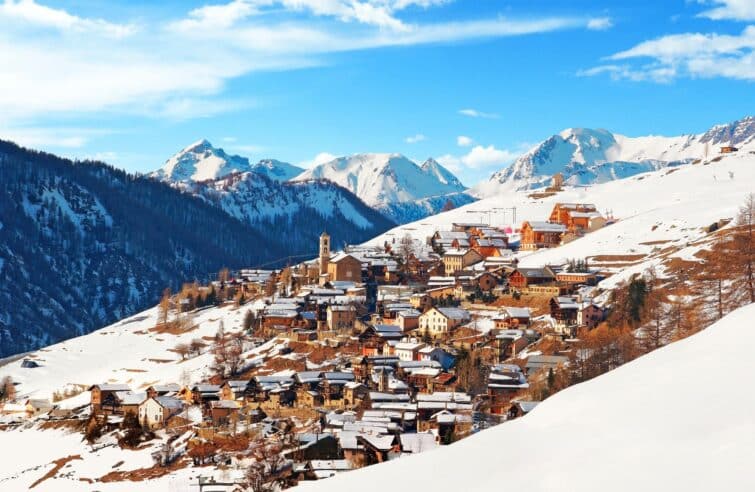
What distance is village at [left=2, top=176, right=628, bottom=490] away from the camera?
62.0m

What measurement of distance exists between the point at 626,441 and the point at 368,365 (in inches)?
2725

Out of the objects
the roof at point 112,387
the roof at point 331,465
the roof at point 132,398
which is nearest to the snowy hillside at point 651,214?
the roof at point 331,465

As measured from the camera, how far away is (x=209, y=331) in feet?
378

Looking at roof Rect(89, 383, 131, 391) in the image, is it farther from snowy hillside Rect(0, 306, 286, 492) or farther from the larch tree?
the larch tree

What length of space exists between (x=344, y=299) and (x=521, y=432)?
9226 cm

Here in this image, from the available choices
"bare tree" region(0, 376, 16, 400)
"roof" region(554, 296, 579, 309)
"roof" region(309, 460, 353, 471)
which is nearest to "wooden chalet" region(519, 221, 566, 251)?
"roof" region(554, 296, 579, 309)

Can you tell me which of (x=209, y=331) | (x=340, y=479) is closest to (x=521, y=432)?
(x=340, y=479)

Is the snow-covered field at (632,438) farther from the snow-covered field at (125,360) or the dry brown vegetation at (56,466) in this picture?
the snow-covered field at (125,360)

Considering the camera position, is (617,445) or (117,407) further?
(117,407)

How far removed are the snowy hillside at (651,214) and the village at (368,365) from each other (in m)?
6.79

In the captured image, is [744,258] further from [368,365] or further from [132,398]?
[132,398]

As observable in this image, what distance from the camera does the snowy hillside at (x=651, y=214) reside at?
111250 millimetres

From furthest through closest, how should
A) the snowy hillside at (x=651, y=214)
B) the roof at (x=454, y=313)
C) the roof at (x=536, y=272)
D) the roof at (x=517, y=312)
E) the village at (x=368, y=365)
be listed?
1. the snowy hillside at (x=651, y=214)
2. the roof at (x=536, y=272)
3. the roof at (x=454, y=313)
4. the roof at (x=517, y=312)
5. the village at (x=368, y=365)

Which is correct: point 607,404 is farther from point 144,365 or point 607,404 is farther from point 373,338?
point 144,365
